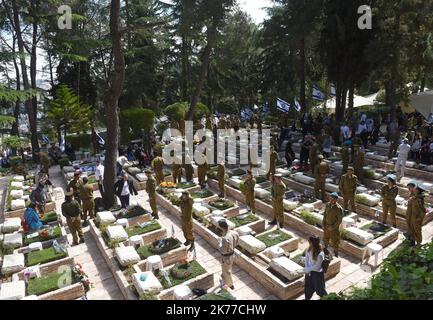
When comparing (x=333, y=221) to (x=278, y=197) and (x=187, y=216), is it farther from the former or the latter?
(x=187, y=216)

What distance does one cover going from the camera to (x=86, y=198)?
11.6 metres

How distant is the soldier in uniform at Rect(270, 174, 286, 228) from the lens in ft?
35.9

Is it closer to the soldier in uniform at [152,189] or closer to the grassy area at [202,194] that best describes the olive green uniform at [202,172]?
the grassy area at [202,194]

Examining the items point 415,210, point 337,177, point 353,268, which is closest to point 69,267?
point 353,268

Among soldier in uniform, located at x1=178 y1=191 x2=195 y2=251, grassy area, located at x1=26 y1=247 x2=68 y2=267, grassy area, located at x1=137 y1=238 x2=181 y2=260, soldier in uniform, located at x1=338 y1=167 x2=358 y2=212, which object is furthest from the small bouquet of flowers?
soldier in uniform, located at x1=338 y1=167 x2=358 y2=212

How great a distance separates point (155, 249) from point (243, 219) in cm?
295

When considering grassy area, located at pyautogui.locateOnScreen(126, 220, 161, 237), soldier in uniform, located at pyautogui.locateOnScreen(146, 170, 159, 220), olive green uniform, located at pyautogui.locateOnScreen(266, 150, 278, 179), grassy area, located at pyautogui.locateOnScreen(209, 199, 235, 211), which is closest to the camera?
grassy area, located at pyautogui.locateOnScreen(126, 220, 161, 237)

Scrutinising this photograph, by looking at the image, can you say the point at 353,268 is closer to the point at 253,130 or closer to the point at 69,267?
the point at 69,267

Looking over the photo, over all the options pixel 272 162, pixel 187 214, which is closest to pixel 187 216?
pixel 187 214

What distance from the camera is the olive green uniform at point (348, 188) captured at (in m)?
11.4

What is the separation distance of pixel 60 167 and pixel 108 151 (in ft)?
23.6

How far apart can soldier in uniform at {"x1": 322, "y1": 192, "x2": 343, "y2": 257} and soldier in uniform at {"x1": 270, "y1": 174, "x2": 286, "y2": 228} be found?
6.17 ft

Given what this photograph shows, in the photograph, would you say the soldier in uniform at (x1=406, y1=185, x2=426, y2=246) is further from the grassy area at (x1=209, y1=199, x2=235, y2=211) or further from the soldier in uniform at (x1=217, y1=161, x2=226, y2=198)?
the soldier in uniform at (x1=217, y1=161, x2=226, y2=198)
